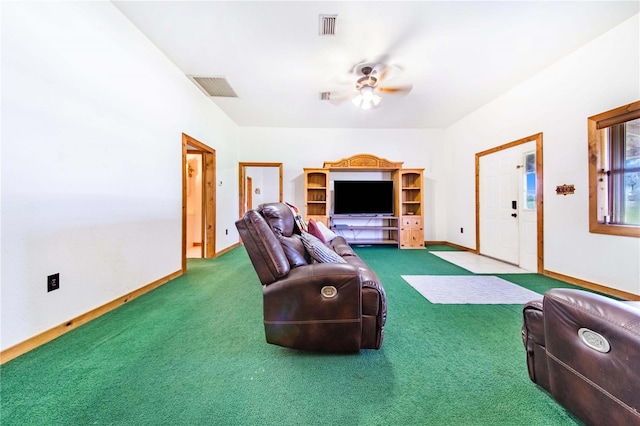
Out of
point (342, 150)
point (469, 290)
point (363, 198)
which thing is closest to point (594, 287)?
point (469, 290)

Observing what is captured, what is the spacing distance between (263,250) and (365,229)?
418cm

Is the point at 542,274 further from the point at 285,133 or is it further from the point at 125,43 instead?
the point at 125,43

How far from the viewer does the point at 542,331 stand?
109 cm

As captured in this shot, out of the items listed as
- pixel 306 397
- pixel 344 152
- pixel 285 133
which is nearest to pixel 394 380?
pixel 306 397

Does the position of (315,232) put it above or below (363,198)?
below

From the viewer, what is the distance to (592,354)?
83 centimetres

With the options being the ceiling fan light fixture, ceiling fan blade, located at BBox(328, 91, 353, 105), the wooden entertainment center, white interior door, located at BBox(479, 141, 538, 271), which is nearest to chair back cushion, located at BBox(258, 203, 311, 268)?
the ceiling fan light fixture

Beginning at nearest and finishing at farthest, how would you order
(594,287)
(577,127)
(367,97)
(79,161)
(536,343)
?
(536,343) → (79,161) → (594,287) → (577,127) → (367,97)

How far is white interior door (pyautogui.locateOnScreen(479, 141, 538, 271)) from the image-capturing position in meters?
3.36

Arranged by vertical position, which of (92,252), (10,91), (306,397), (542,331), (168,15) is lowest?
(306,397)

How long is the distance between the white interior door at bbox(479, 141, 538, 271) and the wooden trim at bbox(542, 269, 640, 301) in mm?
282

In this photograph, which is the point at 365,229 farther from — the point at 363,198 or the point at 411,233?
the point at 411,233

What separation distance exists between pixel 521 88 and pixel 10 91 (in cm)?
535

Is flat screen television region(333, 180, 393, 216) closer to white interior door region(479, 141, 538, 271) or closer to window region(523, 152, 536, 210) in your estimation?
white interior door region(479, 141, 538, 271)
